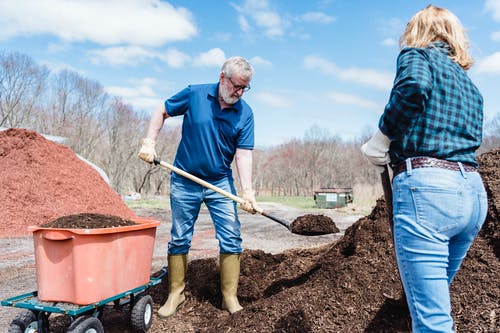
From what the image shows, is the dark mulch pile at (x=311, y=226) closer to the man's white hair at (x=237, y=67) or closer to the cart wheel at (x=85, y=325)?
the man's white hair at (x=237, y=67)

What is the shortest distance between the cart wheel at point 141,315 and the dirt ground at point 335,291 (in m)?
0.14

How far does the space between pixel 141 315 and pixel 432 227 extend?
2150 millimetres

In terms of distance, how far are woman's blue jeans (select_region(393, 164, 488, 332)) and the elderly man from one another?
6.10ft

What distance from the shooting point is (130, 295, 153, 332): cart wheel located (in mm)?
2992

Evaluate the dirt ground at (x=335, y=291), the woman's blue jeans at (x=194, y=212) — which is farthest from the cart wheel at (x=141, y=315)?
the woman's blue jeans at (x=194, y=212)

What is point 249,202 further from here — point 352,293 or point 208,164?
point 352,293

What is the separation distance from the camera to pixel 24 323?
8.69 ft

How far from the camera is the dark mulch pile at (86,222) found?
109 inches

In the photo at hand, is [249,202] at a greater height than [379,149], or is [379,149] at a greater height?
[379,149]

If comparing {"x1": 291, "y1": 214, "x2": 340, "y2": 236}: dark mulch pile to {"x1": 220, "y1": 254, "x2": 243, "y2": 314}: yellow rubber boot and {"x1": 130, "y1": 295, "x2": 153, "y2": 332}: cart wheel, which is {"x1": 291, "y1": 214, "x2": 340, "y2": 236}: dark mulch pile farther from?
{"x1": 130, "y1": 295, "x2": 153, "y2": 332}: cart wheel

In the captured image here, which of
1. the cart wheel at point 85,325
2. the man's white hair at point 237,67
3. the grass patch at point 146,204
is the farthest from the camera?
the grass patch at point 146,204

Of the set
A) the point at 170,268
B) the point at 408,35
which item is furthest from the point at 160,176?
the point at 408,35

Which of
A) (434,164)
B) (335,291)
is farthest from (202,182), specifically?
(434,164)

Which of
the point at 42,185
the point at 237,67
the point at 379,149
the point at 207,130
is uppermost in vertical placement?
the point at 237,67
